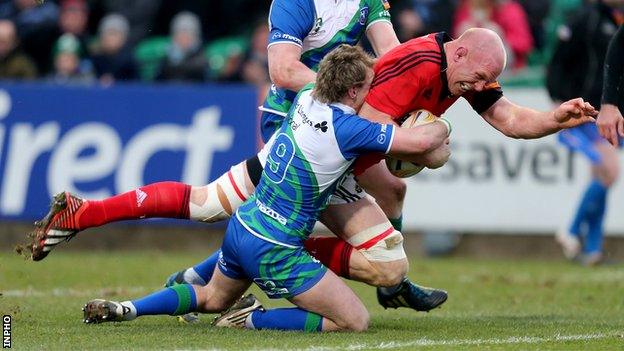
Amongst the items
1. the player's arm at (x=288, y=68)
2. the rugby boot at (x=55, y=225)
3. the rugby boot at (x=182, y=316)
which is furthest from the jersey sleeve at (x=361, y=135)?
the rugby boot at (x=55, y=225)

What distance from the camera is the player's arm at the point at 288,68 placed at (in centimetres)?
816

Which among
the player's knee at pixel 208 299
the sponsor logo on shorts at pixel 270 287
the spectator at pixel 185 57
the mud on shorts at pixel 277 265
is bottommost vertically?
the spectator at pixel 185 57

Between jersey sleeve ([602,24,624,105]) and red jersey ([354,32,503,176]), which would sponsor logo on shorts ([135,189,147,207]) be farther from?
jersey sleeve ([602,24,624,105])

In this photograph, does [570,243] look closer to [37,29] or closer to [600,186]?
[600,186]

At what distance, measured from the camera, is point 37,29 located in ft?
56.5

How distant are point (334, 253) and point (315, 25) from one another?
151 centimetres

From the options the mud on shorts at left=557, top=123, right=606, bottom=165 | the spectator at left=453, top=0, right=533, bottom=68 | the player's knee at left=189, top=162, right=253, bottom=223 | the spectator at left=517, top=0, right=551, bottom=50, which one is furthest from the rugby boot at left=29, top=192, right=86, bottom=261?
the spectator at left=517, top=0, right=551, bottom=50

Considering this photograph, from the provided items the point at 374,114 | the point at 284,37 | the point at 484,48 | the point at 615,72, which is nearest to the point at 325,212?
the point at 374,114

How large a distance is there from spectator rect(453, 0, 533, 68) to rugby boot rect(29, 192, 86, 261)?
852cm

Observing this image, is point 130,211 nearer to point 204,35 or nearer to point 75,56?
point 75,56

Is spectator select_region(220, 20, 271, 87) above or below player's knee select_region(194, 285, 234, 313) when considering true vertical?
below

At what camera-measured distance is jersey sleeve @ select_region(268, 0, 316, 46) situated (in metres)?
8.40

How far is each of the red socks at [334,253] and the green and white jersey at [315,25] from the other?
0.97m

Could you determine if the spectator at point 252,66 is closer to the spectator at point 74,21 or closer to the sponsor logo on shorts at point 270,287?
the spectator at point 74,21
